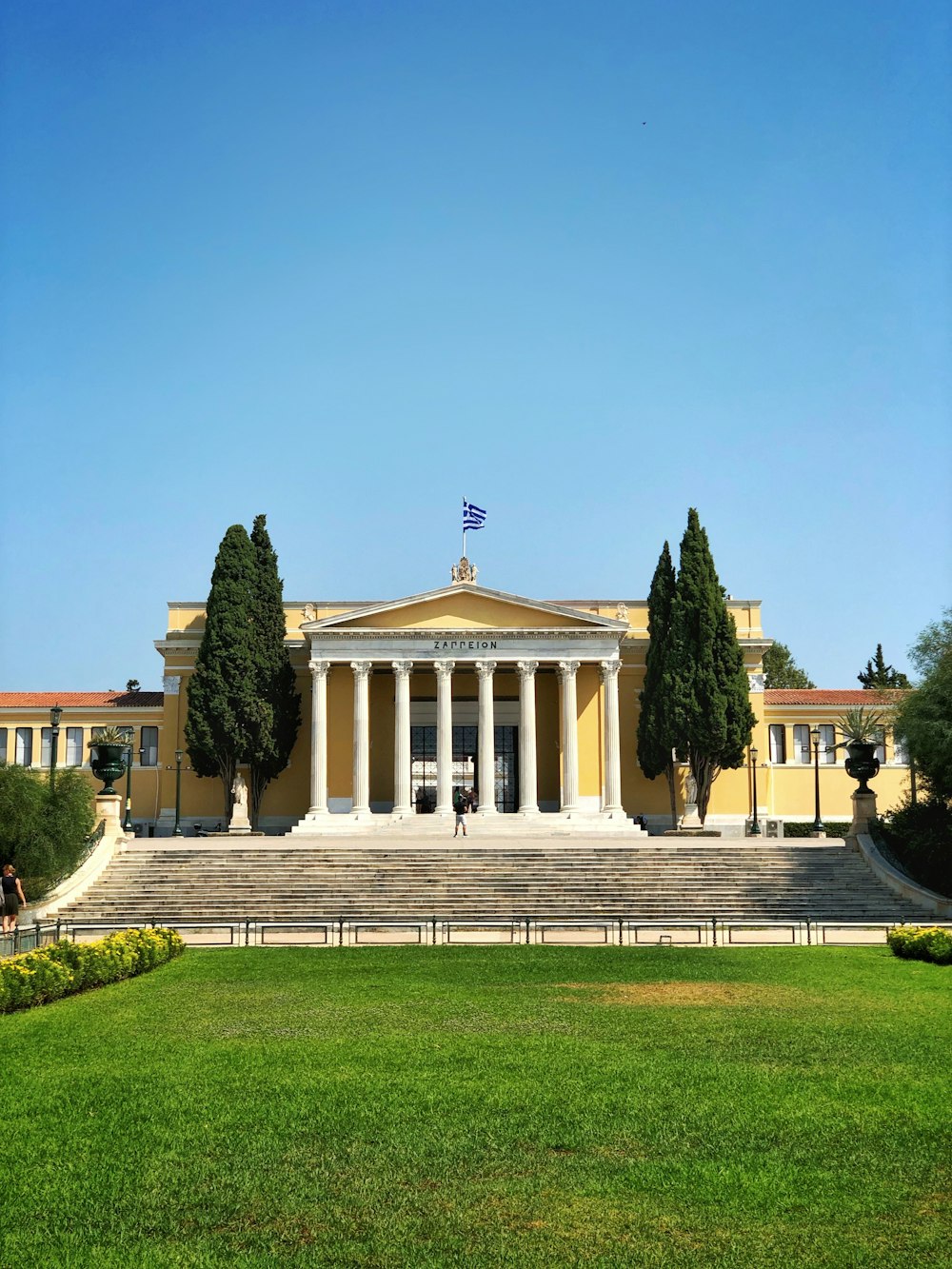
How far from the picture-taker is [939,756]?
34.9 meters

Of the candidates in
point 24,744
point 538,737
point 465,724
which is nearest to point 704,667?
point 538,737

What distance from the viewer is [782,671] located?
87812 millimetres

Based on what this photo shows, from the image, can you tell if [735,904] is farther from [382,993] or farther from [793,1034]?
[793,1034]

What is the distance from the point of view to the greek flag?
51.2 metres

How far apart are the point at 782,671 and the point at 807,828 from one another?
117 ft

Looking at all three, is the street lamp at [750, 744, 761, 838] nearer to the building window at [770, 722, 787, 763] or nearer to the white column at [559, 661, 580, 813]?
the building window at [770, 722, 787, 763]

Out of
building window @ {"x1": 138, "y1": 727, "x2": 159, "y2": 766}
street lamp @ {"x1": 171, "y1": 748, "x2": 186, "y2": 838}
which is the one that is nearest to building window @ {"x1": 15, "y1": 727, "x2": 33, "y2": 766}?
building window @ {"x1": 138, "y1": 727, "x2": 159, "y2": 766}

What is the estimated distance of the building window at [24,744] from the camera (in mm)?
55844

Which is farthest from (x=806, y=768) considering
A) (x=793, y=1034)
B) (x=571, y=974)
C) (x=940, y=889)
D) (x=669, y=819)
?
(x=793, y=1034)

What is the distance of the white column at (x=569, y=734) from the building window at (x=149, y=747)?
17.2 metres

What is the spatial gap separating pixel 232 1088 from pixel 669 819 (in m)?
42.3

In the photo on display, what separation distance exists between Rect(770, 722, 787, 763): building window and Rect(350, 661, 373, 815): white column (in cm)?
1751

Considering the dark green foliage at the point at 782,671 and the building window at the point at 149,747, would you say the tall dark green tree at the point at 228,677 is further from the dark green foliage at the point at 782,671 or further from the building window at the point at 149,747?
the dark green foliage at the point at 782,671

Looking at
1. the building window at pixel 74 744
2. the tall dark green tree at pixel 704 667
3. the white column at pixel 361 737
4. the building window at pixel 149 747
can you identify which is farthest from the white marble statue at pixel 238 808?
the tall dark green tree at pixel 704 667
